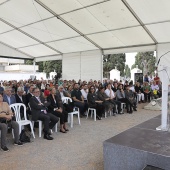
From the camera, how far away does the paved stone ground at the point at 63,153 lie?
9.89ft

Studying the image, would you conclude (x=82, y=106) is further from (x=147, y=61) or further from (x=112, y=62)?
(x=112, y=62)

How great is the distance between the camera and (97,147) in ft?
12.3

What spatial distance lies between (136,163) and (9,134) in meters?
3.31

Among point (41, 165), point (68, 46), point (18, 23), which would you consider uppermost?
point (18, 23)

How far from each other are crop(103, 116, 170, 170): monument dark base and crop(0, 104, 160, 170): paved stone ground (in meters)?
0.58

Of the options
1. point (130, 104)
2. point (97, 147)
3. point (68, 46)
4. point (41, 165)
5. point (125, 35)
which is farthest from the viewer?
point (68, 46)

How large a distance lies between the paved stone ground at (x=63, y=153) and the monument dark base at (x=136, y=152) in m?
0.58

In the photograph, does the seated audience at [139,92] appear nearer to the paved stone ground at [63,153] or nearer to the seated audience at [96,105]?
the seated audience at [96,105]

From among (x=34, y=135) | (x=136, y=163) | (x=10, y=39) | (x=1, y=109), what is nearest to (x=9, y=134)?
(x=34, y=135)

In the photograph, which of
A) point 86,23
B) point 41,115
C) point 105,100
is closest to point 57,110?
point 41,115

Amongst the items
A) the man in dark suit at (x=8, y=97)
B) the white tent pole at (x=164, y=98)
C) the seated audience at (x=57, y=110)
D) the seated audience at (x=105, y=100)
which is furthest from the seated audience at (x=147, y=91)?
the white tent pole at (x=164, y=98)

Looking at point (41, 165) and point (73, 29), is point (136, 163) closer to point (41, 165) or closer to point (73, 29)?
point (41, 165)

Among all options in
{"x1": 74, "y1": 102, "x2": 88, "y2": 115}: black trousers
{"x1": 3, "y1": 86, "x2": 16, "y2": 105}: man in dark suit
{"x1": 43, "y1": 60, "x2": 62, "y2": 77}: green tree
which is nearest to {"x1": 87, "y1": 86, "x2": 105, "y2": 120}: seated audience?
{"x1": 74, "y1": 102, "x2": 88, "y2": 115}: black trousers

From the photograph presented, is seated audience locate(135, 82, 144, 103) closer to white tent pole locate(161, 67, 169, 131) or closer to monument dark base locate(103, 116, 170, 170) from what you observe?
white tent pole locate(161, 67, 169, 131)
